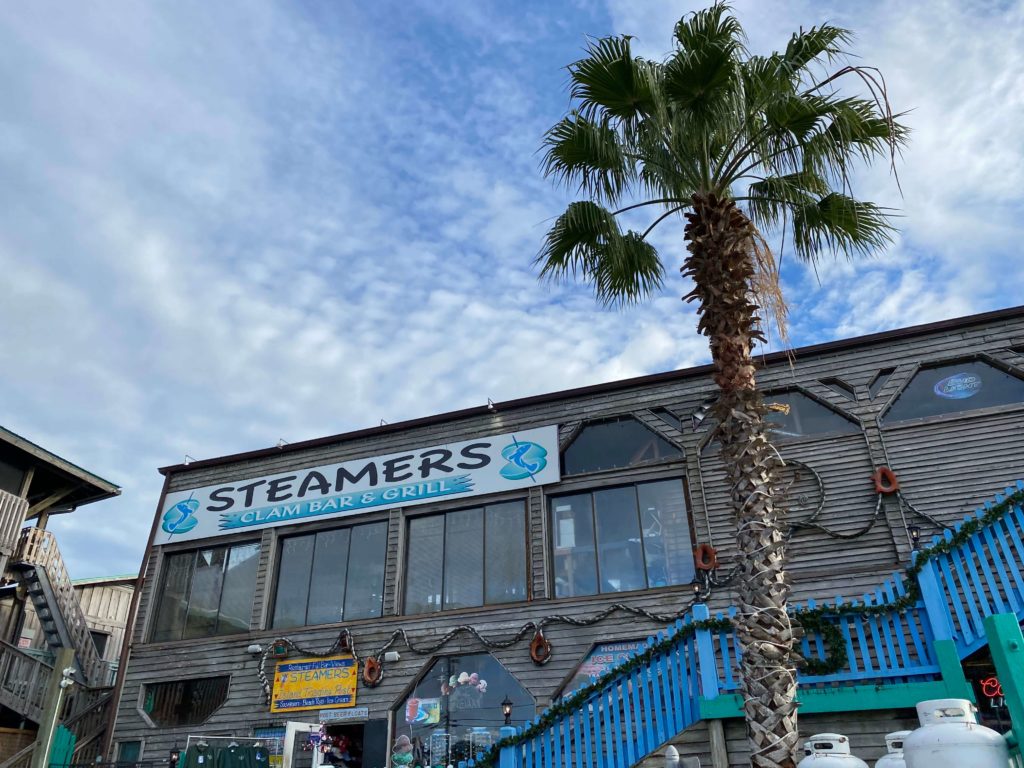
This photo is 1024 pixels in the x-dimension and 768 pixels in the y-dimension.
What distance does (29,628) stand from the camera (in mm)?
24297

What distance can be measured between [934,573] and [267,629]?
13591 mm

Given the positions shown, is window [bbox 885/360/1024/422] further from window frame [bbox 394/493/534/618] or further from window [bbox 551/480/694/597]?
window frame [bbox 394/493/534/618]

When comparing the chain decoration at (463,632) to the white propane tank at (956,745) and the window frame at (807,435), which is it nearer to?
the window frame at (807,435)

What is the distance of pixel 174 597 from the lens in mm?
18125

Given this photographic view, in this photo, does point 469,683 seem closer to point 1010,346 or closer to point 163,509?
point 163,509

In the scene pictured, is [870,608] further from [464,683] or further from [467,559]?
[467,559]

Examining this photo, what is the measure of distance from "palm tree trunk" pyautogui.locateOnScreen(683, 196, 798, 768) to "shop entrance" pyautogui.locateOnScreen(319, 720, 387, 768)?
937 centimetres

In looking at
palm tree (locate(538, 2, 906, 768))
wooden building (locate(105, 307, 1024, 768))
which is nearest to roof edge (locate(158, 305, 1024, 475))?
wooden building (locate(105, 307, 1024, 768))

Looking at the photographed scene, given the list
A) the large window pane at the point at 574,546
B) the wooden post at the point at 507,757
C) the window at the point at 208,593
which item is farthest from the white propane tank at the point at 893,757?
the window at the point at 208,593

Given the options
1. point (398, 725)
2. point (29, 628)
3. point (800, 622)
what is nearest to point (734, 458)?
point (800, 622)

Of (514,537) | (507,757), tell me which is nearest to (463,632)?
(514,537)

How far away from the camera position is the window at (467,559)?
1521cm

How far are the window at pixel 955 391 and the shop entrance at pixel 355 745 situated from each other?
11.6 metres

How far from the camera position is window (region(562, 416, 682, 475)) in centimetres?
1523
